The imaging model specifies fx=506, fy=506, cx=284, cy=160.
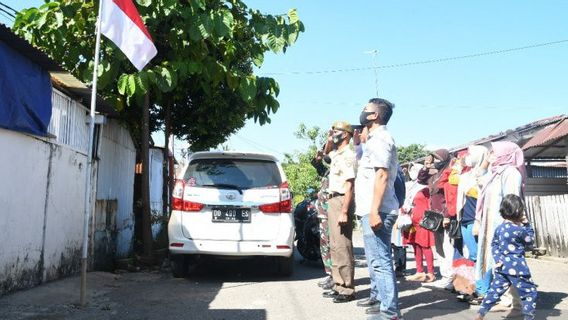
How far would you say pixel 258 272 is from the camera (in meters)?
7.87

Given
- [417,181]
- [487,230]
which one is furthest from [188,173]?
[487,230]

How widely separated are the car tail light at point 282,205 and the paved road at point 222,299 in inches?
38.8

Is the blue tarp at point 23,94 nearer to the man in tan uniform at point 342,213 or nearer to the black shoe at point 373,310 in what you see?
the man in tan uniform at point 342,213

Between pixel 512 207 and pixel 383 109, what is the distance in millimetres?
1503

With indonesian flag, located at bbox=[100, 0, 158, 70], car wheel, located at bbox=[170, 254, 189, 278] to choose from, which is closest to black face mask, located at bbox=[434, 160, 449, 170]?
car wheel, located at bbox=[170, 254, 189, 278]

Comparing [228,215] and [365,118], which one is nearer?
[365,118]

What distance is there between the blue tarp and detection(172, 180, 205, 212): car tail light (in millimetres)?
1778

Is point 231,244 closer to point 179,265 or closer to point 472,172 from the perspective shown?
point 179,265

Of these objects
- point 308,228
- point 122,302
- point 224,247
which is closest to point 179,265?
point 224,247

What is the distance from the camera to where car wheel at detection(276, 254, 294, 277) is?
7211 mm

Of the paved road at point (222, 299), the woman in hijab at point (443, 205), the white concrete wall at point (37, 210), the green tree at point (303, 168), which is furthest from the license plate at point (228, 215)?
the green tree at point (303, 168)

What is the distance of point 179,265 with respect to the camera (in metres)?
7.14

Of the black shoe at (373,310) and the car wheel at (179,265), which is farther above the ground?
the car wheel at (179,265)

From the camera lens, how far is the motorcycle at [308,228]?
8.90 meters
